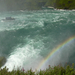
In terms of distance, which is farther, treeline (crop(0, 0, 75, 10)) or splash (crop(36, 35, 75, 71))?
treeline (crop(0, 0, 75, 10))

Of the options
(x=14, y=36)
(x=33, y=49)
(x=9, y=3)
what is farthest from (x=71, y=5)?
(x=33, y=49)

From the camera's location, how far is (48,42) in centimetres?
4600

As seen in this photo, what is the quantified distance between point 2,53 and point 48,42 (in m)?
20.0

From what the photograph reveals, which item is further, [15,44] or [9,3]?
[9,3]

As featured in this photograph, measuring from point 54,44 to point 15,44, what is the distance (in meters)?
17.1

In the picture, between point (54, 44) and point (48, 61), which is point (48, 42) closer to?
point (54, 44)

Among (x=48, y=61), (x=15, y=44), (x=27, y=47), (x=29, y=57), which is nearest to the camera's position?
(x=48, y=61)

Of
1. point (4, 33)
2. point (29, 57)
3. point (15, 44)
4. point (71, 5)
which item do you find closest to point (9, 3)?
point (71, 5)

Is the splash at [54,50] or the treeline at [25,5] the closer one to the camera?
the splash at [54,50]

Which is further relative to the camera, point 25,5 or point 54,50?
point 25,5

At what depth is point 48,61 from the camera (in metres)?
32.8

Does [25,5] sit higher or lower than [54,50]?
higher

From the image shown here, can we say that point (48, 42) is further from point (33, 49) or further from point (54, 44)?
point (33, 49)

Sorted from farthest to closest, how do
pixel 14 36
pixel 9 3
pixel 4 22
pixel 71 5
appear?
pixel 9 3
pixel 71 5
pixel 4 22
pixel 14 36
